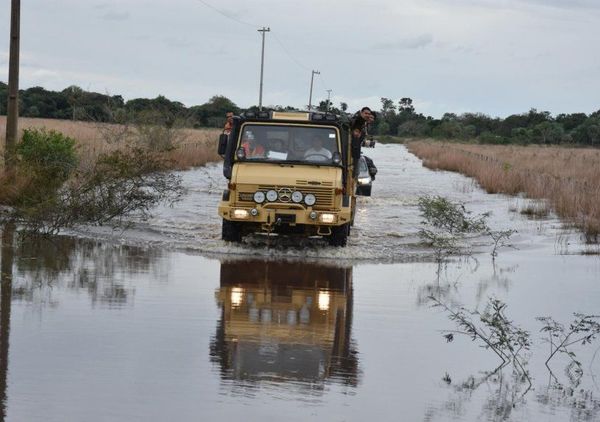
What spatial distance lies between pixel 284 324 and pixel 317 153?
23.5 feet

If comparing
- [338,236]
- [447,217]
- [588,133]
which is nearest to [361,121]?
[338,236]

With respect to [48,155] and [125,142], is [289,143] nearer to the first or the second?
[48,155]

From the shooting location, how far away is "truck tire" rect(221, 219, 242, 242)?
17469mm

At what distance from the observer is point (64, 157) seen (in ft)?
79.2

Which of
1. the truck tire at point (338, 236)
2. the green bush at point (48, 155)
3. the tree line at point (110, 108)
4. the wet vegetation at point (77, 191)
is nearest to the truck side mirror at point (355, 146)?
the truck tire at point (338, 236)

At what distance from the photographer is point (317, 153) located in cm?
1772

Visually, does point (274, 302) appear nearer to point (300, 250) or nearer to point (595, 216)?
point (300, 250)

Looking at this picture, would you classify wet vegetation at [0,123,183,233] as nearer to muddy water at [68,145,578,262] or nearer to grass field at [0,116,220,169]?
muddy water at [68,145,578,262]

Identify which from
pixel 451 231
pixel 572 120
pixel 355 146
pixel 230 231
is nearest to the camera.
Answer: pixel 230 231

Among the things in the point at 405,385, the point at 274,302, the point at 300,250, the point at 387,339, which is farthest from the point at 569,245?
the point at 405,385

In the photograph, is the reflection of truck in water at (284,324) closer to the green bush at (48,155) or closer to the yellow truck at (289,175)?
the yellow truck at (289,175)

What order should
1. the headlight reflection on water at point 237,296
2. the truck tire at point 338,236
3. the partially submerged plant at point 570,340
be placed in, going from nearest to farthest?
the partially submerged plant at point 570,340
the headlight reflection on water at point 237,296
the truck tire at point 338,236

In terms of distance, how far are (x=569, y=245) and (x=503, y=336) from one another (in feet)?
37.4

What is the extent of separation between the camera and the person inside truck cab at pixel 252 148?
17.7 meters
